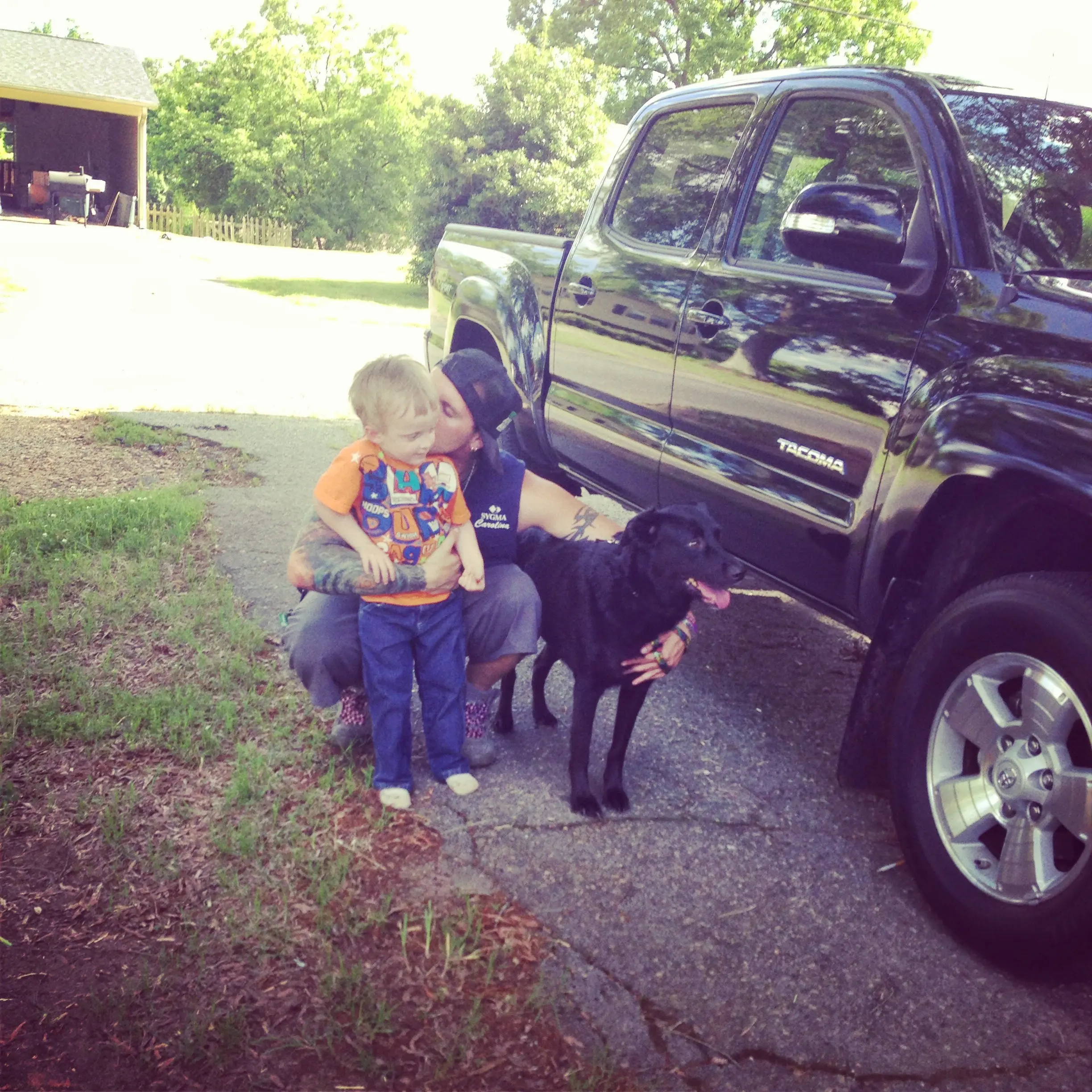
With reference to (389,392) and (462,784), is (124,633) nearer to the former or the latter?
(462,784)

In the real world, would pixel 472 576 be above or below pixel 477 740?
above

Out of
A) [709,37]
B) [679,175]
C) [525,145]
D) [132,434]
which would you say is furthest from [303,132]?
[679,175]

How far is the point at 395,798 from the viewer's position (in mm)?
3238

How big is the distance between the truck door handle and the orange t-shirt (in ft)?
3.97

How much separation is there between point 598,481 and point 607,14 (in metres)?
24.4

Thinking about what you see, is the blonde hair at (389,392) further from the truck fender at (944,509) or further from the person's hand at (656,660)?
the truck fender at (944,509)

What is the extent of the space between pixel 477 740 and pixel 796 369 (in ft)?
5.19

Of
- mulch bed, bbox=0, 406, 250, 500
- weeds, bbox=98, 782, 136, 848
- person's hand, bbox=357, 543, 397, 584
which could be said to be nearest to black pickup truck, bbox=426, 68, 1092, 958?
person's hand, bbox=357, 543, 397, 584

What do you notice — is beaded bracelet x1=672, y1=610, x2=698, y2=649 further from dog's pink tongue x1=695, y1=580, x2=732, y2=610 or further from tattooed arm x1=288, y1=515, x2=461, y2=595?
tattooed arm x1=288, y1=515, x2=461, y2=595

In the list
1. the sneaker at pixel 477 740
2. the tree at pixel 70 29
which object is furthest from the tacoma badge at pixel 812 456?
the tree at pixel 70 29

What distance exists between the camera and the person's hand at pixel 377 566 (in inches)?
123

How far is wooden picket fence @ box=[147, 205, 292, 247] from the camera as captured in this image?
34.9 m

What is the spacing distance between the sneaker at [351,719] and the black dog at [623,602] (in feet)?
2.17

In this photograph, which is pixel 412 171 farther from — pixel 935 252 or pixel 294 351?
pixel 935 252
